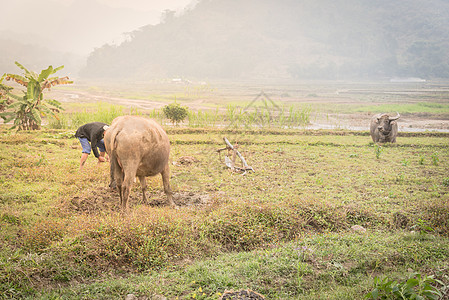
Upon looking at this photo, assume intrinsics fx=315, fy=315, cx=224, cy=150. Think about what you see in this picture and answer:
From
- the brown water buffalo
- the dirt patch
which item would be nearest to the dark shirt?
the dirt patch

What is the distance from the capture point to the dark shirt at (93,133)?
19.7ft

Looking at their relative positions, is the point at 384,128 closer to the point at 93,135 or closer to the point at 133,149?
the point at 93,135

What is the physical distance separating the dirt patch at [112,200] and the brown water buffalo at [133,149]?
1.78 ft

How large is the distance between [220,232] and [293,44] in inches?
2033

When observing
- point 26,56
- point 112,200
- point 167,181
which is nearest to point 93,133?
point 112,200

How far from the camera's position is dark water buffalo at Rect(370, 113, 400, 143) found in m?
10.5

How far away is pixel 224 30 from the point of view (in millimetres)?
52719

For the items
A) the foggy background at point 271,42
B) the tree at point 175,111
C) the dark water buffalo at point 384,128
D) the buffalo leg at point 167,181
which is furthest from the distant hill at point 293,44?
the buffalo leg at point 167,181

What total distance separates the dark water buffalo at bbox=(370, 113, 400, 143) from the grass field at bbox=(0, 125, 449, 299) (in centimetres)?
324

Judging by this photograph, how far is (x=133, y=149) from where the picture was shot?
4.09 meters

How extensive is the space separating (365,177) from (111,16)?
92.9ft

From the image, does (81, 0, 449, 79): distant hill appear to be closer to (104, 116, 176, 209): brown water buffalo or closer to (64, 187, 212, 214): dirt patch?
(64, 187, 212, 214): dirt patch

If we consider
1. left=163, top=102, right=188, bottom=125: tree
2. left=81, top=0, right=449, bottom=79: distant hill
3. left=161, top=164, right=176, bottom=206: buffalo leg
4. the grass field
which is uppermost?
left=81, top=0, right=449, bottom=79: distant hill

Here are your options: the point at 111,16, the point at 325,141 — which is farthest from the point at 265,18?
the point at 325,141
